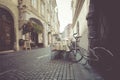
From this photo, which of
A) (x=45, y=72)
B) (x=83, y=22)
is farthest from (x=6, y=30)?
(x=45, y=72)

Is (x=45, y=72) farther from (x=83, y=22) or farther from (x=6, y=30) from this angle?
(x=6, y=30)

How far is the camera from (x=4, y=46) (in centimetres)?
1516

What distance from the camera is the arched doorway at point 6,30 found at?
14.9 meters

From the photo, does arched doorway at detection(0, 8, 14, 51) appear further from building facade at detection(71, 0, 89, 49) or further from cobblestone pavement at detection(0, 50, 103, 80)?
cobblestone pavement at detection(0, 50, 103, 80)

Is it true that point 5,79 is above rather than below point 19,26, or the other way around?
below

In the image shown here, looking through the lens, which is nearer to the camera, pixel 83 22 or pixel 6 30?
pixel 83 22

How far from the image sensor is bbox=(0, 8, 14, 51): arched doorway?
49.0ft

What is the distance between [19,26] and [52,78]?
13.8m

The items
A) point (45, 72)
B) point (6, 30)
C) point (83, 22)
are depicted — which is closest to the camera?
point (45, 72)

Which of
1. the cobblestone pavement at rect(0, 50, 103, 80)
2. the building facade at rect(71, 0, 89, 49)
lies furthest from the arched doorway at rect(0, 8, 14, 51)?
the cobblestone pavement at rect(0, 50, 103, 80)

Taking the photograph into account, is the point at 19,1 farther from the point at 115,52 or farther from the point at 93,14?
the point at 115,52

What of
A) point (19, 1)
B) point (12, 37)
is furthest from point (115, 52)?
point (19, 1)

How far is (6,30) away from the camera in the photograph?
15742mm

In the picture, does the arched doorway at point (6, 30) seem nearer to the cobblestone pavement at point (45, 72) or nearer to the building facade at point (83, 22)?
the building facade at point (83, 22)
